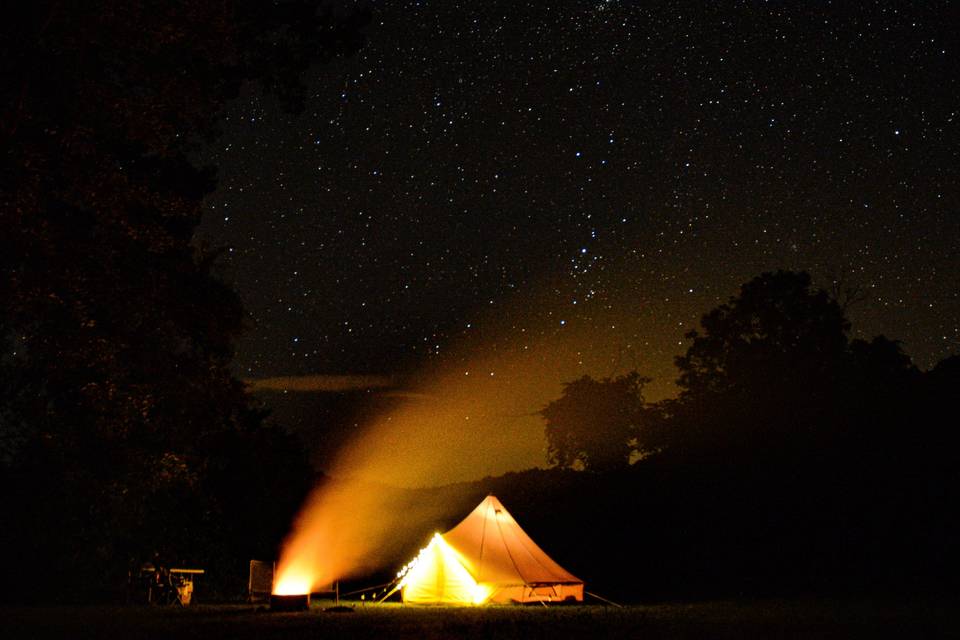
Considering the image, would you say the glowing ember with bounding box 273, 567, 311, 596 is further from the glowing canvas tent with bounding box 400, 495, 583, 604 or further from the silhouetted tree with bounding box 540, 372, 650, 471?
the silhouetted tree with bounding box 540, 372, 650, 471

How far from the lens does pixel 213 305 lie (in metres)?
11.1

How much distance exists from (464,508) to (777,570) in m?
22.8

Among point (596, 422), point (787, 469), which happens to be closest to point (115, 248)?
point (787, 469)

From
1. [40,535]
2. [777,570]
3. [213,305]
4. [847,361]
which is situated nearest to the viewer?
[213,305]

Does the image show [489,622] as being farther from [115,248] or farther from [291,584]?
[115,248]

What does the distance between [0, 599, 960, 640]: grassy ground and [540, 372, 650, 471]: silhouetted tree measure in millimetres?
32366

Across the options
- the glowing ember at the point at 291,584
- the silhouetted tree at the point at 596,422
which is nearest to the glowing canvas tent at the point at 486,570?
the glowing ember at the point at 291,584

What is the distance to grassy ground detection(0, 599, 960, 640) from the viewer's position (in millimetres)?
11344

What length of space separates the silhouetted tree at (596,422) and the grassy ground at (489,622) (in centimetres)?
3237

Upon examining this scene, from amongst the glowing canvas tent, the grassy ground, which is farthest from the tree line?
the grassy ground

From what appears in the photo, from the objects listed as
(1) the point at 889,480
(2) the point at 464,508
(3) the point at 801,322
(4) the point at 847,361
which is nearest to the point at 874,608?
(1) the point at 889,480

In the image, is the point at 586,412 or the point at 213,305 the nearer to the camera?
the point at 213,305

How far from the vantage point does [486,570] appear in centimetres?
1748

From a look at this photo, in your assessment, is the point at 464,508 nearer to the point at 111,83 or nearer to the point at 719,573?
the point at 719,573
